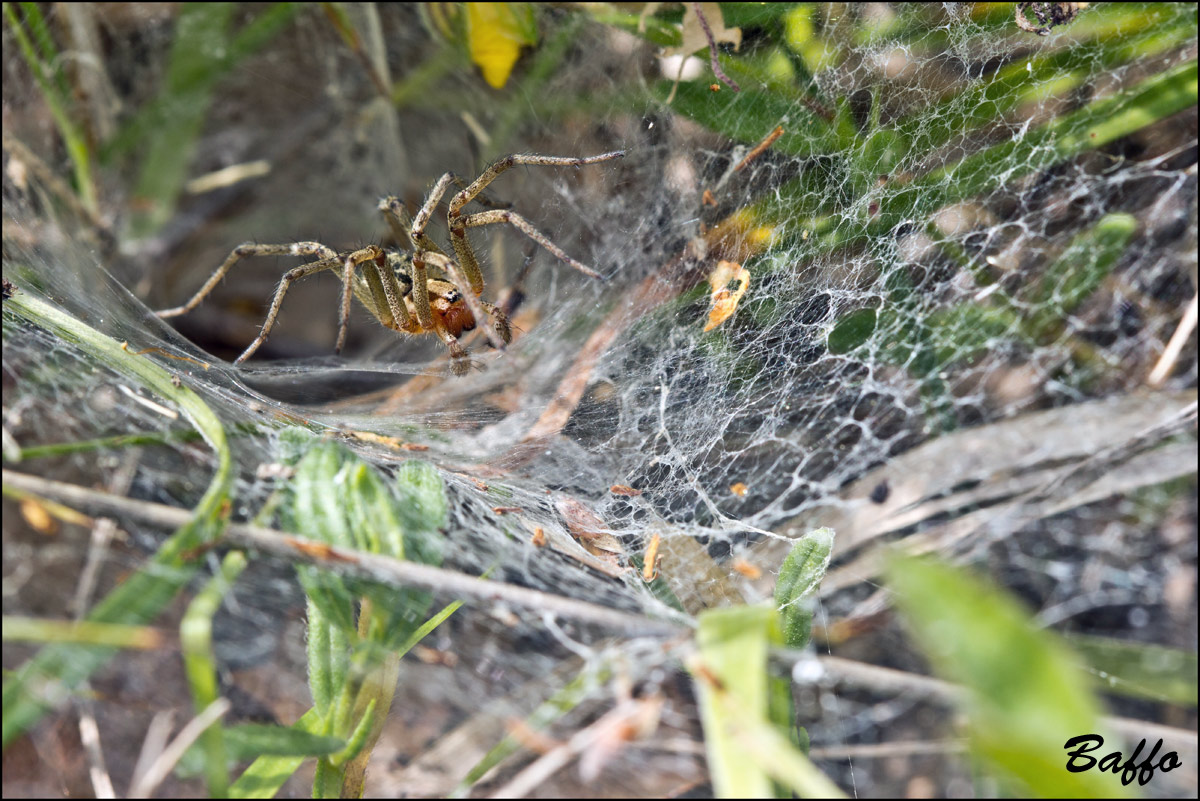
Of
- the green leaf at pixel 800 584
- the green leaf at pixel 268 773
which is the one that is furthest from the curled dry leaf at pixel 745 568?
the green leaf at pixel 268 773

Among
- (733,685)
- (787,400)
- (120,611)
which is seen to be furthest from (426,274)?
(733,685)

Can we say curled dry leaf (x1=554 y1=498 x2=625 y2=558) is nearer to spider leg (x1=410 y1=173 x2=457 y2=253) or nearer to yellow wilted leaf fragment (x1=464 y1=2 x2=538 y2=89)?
spider leg (x1=410 y1=173 x2=457 y2=253)

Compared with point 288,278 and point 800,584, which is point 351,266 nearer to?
point 288,278

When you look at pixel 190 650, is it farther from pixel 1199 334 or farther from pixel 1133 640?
pixel 1199 334

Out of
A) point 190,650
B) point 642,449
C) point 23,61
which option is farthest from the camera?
point 23,61

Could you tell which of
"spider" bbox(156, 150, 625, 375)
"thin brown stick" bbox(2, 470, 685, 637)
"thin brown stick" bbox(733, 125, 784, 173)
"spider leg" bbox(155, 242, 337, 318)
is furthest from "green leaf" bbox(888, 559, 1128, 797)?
"spider leg" bbox(155, 242, 337, 318)

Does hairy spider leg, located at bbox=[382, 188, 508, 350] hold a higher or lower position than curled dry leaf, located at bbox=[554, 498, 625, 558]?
higher

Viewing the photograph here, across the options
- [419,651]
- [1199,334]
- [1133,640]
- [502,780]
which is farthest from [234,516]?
[1199,334]

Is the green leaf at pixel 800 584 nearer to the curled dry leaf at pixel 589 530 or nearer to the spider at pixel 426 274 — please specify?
the curled dry leaf at pixel 589 530
